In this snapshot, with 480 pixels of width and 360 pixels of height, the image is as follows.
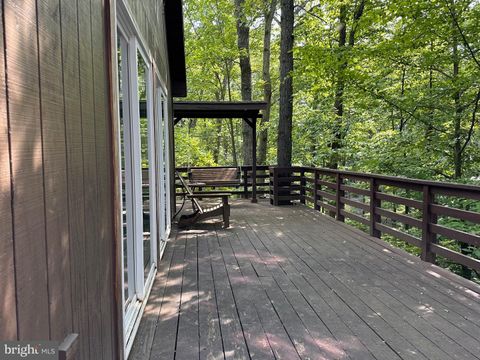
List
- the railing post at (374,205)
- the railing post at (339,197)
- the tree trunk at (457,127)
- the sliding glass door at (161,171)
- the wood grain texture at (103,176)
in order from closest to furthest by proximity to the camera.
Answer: the wood grain texture at (103,176) < the sliding glass door at (161,171) < the railing post at (374,205) < the railing post at (339,197) < the tree trunk at (457,127)

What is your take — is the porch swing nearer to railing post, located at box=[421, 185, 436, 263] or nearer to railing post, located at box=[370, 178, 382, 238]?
railing post, located at box=[370, 178, 382, 238]

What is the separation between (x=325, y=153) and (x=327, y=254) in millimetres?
6978

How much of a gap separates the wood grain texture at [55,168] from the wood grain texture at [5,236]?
199 mm

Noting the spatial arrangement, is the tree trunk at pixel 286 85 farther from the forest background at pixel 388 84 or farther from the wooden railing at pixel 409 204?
the wooden railing at pixel 409 204

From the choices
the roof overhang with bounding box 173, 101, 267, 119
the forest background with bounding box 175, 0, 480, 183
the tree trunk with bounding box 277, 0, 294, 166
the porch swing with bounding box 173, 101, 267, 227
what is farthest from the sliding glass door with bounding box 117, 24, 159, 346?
the forest background with bounding box 175, 0, 480, 183

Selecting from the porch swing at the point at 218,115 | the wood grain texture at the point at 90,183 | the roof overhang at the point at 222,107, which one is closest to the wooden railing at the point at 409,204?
the porch swing at the point at 218,115

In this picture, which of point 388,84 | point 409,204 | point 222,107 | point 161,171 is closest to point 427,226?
point 409,204

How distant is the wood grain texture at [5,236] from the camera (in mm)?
764

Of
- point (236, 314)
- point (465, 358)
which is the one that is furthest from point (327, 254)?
point (465, 358)

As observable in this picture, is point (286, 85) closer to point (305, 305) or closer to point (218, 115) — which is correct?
point (218, 115)

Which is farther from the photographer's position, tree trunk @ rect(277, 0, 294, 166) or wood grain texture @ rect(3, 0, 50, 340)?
tree trunk @ rect(277, 0, 294, 166)

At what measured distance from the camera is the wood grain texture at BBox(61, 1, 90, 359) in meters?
1.20

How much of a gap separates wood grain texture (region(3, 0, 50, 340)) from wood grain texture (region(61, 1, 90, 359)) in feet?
0.78

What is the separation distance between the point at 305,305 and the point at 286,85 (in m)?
6.65
